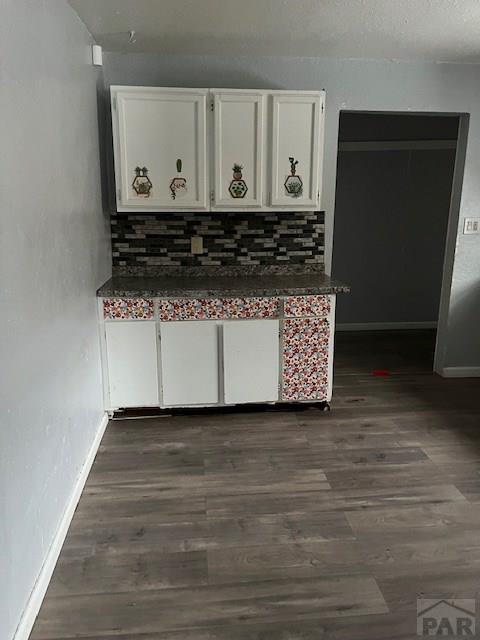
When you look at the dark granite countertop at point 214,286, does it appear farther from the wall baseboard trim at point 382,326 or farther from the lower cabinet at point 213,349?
the wall baseboard trim at point 382,326

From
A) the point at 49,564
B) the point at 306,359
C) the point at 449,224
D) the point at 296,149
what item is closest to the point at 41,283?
the point at 49,564

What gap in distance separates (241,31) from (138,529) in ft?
8.71

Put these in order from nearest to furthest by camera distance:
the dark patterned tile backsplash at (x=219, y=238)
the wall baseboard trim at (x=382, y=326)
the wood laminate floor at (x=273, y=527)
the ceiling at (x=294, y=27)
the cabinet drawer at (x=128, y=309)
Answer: the wood laminate floor at (x=273, y=527), the ceiling at (x=294, y=27), the cabinet drawer at (x=128, y=309), the dark patterned tile backsplash at (x=219, y=238), the wall baseboard trim at (x=382, y=326)

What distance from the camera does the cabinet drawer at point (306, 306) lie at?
10.1ft

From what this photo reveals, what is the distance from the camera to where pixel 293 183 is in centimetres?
319

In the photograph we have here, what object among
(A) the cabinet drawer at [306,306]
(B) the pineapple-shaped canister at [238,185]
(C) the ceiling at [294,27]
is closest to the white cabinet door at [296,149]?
(B) the pineapple-shaped canister at [238,185]

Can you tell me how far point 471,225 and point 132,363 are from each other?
265 centimetres

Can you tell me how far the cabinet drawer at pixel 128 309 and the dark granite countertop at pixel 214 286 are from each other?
0.04 meters

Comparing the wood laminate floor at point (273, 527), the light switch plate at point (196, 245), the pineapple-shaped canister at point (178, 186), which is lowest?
the wood laminate floor at point (273, 527)

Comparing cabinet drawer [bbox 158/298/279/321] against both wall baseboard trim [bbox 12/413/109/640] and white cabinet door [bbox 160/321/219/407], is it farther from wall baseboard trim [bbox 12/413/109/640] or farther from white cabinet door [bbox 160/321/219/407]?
wall baseboard trim [bbox 12/413/109/640]

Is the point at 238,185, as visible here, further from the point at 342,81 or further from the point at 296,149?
the point at 342,81

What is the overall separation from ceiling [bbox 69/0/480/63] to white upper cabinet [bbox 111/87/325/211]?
30cm

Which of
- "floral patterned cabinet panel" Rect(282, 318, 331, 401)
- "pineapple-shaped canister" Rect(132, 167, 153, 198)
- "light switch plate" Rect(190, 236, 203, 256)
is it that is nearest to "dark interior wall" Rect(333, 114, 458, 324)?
"light switch plate" Rect(190, 236, 203, 256)

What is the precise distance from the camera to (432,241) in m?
5.23
